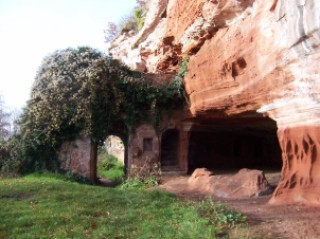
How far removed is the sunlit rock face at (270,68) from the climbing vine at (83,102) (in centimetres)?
299

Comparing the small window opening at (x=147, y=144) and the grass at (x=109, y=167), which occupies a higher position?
the small window opening at (x=147, y=144)

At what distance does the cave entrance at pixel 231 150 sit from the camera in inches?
764

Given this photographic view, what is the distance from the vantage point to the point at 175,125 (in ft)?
56.0

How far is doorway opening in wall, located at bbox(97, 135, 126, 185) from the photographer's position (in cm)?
2184

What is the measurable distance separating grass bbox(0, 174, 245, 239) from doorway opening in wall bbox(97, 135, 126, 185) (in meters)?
10.8

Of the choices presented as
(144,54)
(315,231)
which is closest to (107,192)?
(315,231)

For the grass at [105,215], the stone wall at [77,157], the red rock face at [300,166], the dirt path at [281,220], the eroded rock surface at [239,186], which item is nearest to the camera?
the dirt path at [281,220]

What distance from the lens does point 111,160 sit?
1043 inches

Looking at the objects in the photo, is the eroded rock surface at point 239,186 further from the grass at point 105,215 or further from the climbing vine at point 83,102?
the climbing vine at point 83,102

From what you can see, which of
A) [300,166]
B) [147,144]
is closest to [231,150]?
[147,144]

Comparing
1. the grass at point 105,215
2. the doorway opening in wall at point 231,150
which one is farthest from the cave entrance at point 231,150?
the grass at point 105,215

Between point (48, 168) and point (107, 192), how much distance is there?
6.57m

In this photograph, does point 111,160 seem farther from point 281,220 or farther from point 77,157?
point 281,220

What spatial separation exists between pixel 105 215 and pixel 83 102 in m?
8.25
